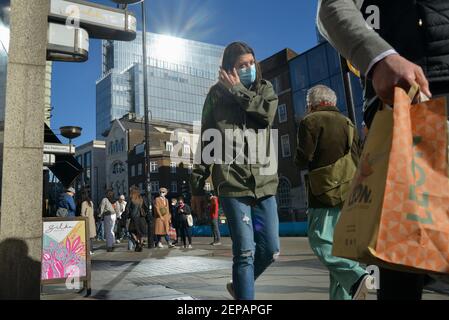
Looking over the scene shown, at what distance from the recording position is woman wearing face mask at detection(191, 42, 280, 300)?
2.96 m

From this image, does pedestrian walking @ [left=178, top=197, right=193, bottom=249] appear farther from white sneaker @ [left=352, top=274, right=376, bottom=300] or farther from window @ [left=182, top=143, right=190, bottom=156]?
window @ [left=182, top=143, right=190, bottom=156]

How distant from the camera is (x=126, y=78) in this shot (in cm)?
10519

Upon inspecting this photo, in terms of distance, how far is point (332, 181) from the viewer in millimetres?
3133

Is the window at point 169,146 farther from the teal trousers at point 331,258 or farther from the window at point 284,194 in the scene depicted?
the teal trousers at point 331,258

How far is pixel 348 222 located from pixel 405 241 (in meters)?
0.19

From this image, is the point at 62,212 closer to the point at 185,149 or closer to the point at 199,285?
the point at 199,285

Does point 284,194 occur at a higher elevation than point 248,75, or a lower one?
higher

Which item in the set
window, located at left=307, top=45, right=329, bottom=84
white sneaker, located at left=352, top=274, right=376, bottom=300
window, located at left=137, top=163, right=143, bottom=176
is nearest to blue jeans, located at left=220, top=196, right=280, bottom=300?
white sneaker, located at left=352, top=274, right=376, bottom=300

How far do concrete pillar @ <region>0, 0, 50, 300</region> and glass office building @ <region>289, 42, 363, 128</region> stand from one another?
83.0 feet

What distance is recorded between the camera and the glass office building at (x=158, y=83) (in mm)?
98438

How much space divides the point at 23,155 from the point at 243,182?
86.5 inches

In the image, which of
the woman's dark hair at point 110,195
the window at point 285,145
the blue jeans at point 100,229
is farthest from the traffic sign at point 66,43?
the window at point 285,145

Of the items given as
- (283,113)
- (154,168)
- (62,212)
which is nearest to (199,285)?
(62,212)
